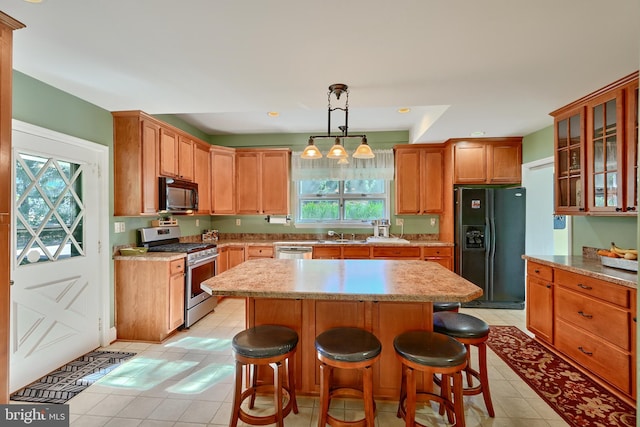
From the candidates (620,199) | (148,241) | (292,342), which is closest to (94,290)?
(148,241)

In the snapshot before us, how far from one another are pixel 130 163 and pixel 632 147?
4.46 meters

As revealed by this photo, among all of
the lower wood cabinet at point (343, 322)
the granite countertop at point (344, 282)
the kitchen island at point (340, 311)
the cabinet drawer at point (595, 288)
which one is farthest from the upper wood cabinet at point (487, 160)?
the lower wood cabinet at point (343, 322)

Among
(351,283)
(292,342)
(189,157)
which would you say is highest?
(189,157)

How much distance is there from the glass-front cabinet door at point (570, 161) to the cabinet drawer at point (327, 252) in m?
2.64

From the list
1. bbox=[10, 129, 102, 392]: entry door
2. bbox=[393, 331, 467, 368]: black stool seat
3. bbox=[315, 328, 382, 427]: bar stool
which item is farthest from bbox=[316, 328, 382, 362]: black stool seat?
bbox=[10, 129, 102, 392]: entry door

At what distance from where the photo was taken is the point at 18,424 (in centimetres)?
179

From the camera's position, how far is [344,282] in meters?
1.94

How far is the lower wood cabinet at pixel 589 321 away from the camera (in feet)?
6.76

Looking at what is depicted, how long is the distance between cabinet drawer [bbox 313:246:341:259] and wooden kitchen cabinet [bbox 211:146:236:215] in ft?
5.00

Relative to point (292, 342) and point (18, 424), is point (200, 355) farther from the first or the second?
point (292, 342)

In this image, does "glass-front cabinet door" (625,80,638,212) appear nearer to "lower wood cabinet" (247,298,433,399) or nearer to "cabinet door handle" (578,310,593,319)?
"cabinet door handle" (578,310,593,319)

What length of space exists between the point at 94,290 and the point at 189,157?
1.93m

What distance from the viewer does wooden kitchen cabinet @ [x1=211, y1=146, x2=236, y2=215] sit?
15.3 ft

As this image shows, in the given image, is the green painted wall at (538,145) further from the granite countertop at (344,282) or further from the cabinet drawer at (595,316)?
the granite countertop at (344,282)
